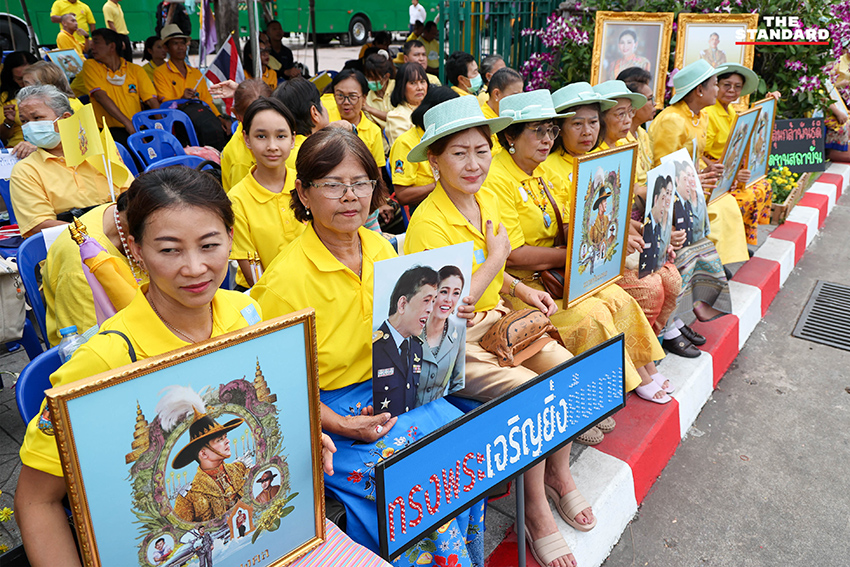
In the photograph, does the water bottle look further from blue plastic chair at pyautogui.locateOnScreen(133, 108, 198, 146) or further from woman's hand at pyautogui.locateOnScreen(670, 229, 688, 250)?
blue plastic chair at pyautogui.locateOnScreen(133, 108, 198, 146)

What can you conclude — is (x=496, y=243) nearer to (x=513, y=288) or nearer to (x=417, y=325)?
(x=513, y=288)

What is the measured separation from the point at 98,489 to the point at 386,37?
32.3 feet

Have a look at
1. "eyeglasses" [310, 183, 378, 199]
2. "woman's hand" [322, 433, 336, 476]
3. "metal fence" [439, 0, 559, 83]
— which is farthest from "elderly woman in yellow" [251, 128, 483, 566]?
"metal fence" [439, 0, 559, 83]

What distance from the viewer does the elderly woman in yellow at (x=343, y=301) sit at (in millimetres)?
1893

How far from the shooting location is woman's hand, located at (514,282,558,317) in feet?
8.96

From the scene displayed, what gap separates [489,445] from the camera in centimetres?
171

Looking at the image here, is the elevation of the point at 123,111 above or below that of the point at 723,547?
above

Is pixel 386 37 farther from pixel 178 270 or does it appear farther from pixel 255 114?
pixel 178 270

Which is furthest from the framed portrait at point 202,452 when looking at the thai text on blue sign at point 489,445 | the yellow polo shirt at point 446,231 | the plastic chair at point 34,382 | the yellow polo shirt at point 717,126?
the yellow polo shirt at point 717,126

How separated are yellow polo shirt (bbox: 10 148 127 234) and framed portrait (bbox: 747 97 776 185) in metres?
4.40

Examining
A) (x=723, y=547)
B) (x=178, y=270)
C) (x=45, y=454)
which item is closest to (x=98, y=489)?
(x=45, y=454)

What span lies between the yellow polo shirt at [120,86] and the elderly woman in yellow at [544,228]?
5405 millimetres

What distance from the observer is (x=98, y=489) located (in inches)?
44.8

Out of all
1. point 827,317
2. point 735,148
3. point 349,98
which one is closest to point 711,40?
point 735,148
